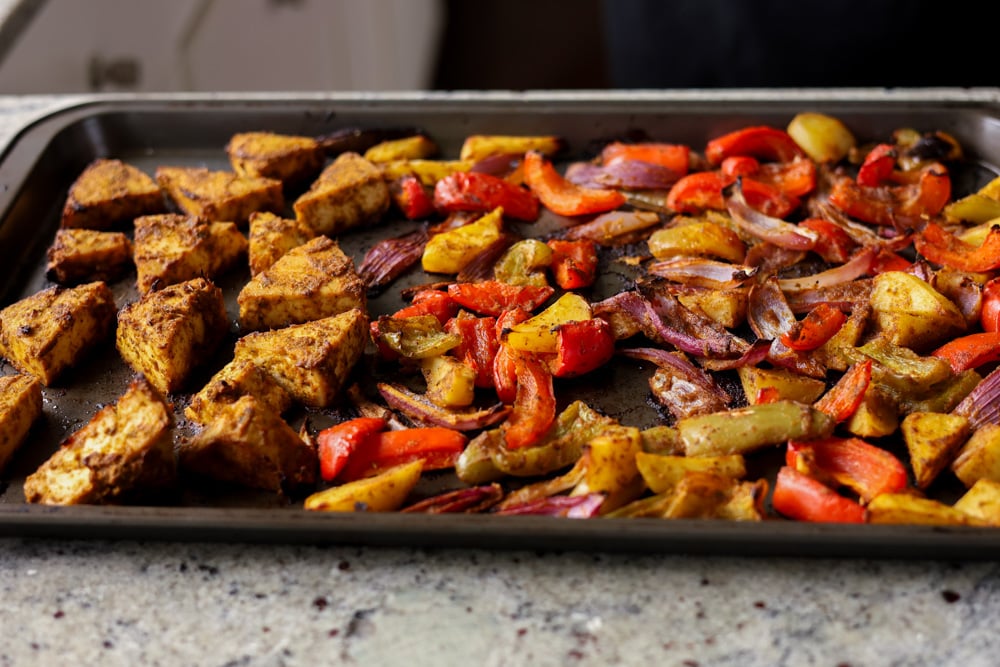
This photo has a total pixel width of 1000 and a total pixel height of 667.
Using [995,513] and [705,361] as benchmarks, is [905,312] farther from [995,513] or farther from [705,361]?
[995,513]

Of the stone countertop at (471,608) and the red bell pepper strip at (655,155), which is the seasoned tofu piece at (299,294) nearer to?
the stone countertop at (471,608)

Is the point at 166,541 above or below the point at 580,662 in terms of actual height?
above

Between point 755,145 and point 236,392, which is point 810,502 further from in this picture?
point 755,145

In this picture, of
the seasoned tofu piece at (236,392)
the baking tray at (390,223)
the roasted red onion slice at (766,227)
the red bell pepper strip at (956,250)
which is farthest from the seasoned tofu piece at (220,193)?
the red bell pepper strip at (956,250)

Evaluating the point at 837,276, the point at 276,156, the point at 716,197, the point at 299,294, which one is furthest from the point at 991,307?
the point at 276,156

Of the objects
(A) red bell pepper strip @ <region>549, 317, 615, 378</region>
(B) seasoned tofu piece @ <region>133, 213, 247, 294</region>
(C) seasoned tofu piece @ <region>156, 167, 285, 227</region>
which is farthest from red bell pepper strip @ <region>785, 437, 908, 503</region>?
(C) seasoned tofu piece @ <region>156, 167, 285, 227</region>

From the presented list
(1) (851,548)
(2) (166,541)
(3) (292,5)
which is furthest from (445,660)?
(3) (292,5)

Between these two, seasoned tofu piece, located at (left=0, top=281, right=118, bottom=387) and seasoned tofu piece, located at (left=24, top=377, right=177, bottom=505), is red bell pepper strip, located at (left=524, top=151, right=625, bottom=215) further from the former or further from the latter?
seasoned tofu piece, located at (left=24, top=377, right=177, bottom=505)
